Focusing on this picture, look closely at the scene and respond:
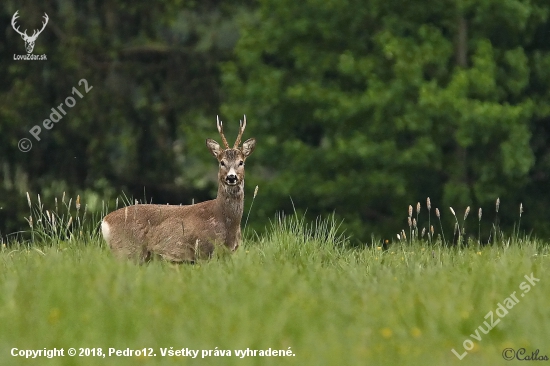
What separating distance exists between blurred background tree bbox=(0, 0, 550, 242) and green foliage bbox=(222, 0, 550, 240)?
32 millimetres

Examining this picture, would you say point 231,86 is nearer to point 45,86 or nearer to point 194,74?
point 194,74

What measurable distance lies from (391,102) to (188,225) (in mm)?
8675

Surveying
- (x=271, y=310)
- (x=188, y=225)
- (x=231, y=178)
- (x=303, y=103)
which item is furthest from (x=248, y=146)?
(x=303, y=103)

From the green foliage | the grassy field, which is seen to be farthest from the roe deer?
the green foliage

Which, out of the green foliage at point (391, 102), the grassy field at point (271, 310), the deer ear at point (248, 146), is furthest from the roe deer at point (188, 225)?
the green foliage at point (391, 102)

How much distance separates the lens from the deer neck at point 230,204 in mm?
8414

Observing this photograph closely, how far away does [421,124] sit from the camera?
16.1 metres

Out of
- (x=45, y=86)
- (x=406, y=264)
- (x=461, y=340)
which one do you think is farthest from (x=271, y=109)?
(x=461, y=340)

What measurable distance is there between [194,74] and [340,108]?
4151 mm

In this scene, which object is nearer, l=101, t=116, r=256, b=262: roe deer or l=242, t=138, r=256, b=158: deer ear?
l=101, t=116, r=256, b=262: roe deer

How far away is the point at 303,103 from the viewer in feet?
59.2

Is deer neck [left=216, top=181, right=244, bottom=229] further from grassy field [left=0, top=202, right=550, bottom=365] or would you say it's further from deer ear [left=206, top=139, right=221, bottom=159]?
grassy field [left=0, top=202, right=550, bottom=365]

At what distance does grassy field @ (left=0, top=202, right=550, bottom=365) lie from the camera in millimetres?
5238

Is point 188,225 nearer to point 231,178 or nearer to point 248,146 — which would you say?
point 231,178
